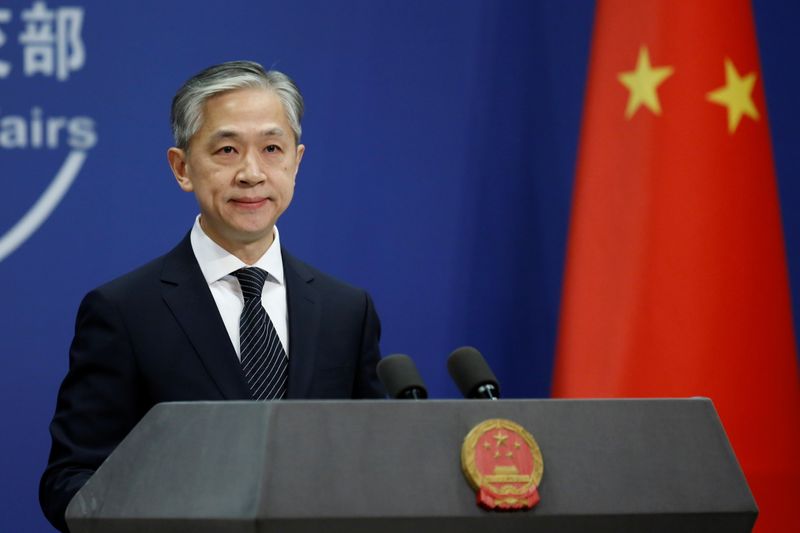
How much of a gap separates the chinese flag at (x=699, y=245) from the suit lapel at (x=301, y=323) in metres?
1.09

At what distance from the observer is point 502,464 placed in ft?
3.59

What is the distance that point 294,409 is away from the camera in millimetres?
1080

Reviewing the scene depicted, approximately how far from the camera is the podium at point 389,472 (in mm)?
1050

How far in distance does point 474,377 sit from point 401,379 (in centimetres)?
9

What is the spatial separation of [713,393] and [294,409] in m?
1.79

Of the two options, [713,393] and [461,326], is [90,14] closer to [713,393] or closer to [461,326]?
[461,326]

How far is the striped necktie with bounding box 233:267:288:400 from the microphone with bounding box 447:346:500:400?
44 centimetres

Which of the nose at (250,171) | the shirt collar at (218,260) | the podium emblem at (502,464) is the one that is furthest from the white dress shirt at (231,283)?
the podium emblem at (502,464)

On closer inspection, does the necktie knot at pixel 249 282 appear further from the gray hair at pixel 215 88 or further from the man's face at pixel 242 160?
the gray hair at pixel 215 88

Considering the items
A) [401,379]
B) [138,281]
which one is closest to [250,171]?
[138,281]

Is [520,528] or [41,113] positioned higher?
[41,113]

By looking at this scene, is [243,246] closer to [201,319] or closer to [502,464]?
[201,319]

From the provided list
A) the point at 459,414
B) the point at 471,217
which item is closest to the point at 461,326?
the point at 471,217

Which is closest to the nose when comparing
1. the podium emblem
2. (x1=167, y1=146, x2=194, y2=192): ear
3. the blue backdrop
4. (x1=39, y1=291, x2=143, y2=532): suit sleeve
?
(x1=167, y1=146, x2=194, y2=192): ear
